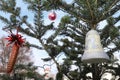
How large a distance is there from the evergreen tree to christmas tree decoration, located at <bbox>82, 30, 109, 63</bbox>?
0.76 meters

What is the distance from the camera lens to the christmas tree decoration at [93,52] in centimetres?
393

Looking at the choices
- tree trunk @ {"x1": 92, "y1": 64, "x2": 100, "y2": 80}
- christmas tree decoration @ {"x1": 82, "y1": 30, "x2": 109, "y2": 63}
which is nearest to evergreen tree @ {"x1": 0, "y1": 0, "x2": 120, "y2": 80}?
tree trunk @ {"x1": 92, "y1": 64, "x2": 100, "y2": 80}

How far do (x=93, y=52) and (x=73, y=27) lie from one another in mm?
1678

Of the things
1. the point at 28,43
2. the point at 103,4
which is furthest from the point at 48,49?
the point at 103,4

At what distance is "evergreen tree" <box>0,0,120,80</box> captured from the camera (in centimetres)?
504

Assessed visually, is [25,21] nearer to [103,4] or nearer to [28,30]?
[28,30]

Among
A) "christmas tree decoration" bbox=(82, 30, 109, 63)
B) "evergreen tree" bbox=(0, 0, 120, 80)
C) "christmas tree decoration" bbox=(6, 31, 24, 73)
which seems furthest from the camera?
"evergreen tree" bbox=(0, 0, 120, 80)

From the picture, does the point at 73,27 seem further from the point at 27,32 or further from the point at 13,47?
the point at 13,47

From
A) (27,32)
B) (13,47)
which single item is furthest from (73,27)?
(13,47)

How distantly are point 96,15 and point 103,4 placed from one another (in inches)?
18.8

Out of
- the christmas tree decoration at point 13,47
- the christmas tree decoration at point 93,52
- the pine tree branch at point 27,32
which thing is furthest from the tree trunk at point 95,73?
the christmas tree decoration at point 13,47

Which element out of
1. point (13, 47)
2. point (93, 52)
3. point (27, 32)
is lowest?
point (93, 52)

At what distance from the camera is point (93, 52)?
3967mm

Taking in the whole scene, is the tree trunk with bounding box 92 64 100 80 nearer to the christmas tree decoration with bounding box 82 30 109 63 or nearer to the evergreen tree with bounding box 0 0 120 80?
the evergreen tree with bounding box 0 0 120 80
